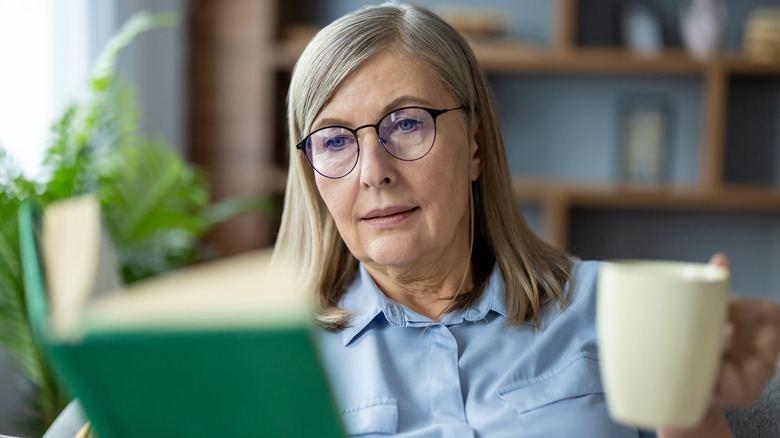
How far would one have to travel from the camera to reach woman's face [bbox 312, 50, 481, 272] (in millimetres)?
1358

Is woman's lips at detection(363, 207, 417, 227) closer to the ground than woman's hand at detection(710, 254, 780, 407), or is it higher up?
higher up

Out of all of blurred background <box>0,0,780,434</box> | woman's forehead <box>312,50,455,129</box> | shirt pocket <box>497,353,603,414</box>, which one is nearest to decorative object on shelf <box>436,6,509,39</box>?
blurred background <box>0,0,780,434</box>

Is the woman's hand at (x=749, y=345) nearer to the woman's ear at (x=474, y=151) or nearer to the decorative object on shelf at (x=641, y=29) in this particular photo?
the woman's ear at (x=474, y=151)

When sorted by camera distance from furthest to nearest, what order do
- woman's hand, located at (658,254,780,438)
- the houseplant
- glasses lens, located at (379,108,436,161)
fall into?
the houseplant, glasses lens, located at (379,108,436,161), woman's hand, located at (658,254,780,438)

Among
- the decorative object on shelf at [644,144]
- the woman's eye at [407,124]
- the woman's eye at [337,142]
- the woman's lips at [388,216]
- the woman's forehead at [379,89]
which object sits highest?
the woman's forehead at [379,89]

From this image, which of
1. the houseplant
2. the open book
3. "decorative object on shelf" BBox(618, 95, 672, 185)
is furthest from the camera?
"decorative object on shelf" BBox(618, 95, 672, 185)

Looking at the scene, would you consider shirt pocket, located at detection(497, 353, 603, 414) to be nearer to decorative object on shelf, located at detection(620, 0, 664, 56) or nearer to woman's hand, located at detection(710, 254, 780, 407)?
woman's hand, located at detection(710, 254, 780, 407)

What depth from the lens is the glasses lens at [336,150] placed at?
138 centimetres

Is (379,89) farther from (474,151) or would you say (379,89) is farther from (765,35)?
(765,35)

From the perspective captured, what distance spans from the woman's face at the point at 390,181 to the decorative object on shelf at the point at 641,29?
2.53 metres

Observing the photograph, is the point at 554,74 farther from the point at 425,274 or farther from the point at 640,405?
the point at 640,405

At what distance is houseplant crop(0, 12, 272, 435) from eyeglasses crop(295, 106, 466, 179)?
56.0 inches

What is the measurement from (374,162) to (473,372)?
317 mm

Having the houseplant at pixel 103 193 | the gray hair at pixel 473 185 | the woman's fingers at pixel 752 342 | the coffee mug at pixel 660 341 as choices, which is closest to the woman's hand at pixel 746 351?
the woman's fingers at pixel 752 342
